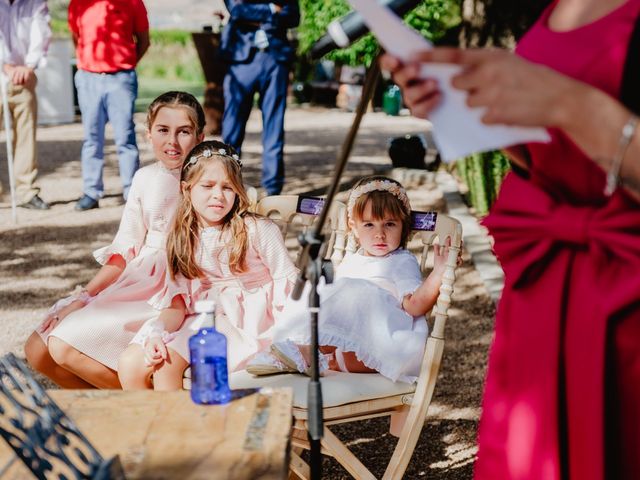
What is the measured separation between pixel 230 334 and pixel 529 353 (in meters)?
1.82

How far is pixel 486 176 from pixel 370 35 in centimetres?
380

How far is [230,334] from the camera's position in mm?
3348

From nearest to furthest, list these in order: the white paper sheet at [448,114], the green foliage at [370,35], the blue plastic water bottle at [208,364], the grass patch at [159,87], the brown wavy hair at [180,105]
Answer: the white paper sheet at [448,114] → the blue plastic water bottle at [208,364] → the brown wavy hair at [180,105] → the green foliage at [370,35] → the grass patch at [159,87]

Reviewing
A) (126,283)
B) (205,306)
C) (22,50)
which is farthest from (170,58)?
(205,306)

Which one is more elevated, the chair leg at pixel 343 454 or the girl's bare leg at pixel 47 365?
the girl's bare leg at pixel 47 365

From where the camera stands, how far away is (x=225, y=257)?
11.3ft

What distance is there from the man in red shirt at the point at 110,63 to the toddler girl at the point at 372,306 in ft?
15.6

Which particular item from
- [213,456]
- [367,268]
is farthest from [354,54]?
[213,456]

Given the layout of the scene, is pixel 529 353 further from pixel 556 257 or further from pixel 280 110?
pixel 280 110

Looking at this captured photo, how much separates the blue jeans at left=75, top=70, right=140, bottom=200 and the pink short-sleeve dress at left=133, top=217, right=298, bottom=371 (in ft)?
15.6

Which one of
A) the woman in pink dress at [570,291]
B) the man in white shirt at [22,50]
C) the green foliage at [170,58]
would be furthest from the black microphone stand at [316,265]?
the green foliage at [170,58]

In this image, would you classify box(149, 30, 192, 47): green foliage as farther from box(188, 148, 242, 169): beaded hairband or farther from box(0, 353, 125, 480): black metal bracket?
box(0, 353, 125, 480): black metal bracket

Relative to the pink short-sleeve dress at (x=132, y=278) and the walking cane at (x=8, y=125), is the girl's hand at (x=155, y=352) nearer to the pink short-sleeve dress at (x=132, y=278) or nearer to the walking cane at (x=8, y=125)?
the pink short-sleeve dress at (x=132, y=278)

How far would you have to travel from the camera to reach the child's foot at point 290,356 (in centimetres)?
313
